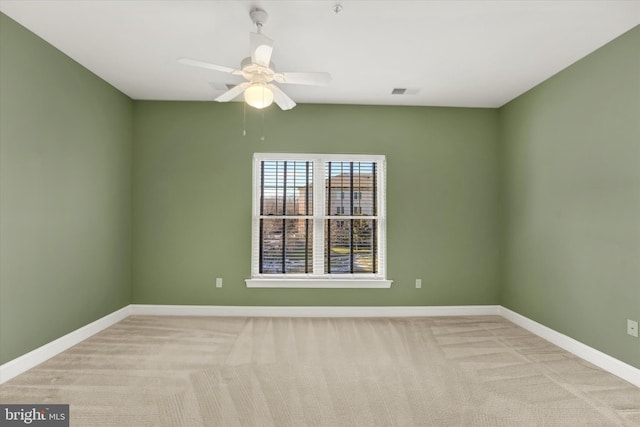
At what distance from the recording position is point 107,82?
3.63 meters

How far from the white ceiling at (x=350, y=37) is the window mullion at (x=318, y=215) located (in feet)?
3.59

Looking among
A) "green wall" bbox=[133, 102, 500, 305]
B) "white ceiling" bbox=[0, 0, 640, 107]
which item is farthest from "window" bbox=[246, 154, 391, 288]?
"white ceiling" bbox=[0, 0, 640, 107]

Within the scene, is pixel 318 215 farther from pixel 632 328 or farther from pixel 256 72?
pixel 632 328

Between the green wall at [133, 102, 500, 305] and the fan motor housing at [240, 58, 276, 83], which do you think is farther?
the green wall at [133, 102, 500, 305]

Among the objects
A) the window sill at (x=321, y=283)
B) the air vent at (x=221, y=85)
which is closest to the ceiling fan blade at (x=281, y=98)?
the air vent at (x=221, y=85)

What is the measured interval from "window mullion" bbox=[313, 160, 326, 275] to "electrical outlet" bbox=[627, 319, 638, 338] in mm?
2980

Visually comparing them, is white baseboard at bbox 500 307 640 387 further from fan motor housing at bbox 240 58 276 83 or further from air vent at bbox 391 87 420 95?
fan motor housing at bbox 240 58 276 83

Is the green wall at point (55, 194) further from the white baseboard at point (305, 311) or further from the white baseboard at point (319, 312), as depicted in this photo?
the white baseboard at point (305, 311)

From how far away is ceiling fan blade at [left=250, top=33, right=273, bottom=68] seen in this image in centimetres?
202

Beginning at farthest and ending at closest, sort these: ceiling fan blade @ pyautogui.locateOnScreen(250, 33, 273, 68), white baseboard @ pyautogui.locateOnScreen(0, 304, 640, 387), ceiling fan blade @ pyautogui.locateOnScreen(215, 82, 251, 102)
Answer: white baseboard @ pyautogui.locateOnScreen(0, 304, 640, 387), ceiling fan blade @ pyautogui.locateOnScreen(215, 82, 251, 102), ceiling fan blade @ pyautogui.locateOnScreen(250, 33, 273, 68)

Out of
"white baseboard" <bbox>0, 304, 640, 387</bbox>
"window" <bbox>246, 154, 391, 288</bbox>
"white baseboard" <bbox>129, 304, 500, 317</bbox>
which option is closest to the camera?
"white baseboard" <bbox>0, 304, 640, 387</bbox>

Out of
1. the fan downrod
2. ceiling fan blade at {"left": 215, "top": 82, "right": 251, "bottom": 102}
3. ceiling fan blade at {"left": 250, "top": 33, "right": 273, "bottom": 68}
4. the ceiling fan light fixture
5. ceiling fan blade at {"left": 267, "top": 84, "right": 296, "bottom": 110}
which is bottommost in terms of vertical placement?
the ceiling fan light fixture

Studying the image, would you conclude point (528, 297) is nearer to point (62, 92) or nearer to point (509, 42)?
point (509, 42)

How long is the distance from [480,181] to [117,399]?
449 centimetres
